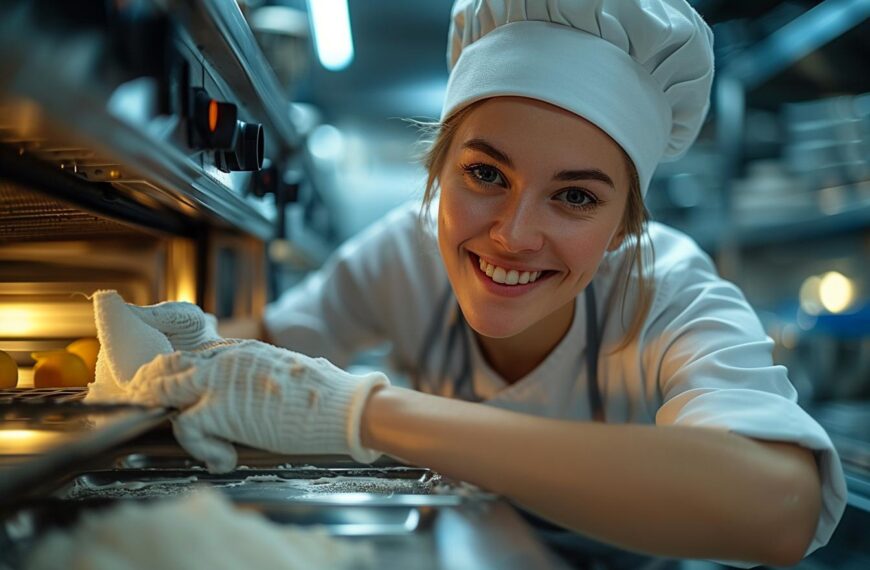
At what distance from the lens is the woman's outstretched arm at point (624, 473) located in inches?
27.4

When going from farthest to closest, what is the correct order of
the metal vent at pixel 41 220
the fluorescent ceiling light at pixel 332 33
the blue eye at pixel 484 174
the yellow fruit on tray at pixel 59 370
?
1. the fluorescent ceiling light at pixel 332 33
2. the blue eye at pixel 484 174
3. the yellow fruit on tray at pixel 59 370
4. the metal vent at pixel 41 220

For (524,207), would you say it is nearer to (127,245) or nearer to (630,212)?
(630,212)

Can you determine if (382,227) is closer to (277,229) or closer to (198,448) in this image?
(277,229)

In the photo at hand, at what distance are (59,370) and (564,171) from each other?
66 cm

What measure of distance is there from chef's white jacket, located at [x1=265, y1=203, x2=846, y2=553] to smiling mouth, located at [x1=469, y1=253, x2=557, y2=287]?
8.0 inches

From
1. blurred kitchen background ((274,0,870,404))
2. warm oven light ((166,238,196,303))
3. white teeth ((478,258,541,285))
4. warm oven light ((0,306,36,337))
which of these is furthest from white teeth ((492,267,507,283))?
warm oven light ((0,306,36,337))

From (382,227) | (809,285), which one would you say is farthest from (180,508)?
(809,285)

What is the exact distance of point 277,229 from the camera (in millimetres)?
1461

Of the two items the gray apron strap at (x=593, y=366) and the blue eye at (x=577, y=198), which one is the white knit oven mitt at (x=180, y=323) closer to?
the blue eye at (x=577, y=198)

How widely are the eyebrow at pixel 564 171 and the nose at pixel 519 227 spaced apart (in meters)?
0.05

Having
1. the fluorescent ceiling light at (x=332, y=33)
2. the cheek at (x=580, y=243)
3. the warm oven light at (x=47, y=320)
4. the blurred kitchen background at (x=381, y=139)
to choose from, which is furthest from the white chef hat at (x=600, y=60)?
the fluorescent ceiling light at (x=332, y=33)

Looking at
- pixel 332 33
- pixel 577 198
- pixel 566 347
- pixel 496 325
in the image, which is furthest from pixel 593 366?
pixel 332 33

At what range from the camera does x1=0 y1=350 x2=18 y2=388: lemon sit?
744mm

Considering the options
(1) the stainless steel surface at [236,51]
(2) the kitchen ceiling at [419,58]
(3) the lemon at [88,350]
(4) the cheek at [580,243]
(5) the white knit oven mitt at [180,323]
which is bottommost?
(3) the lemon at [88,350]
